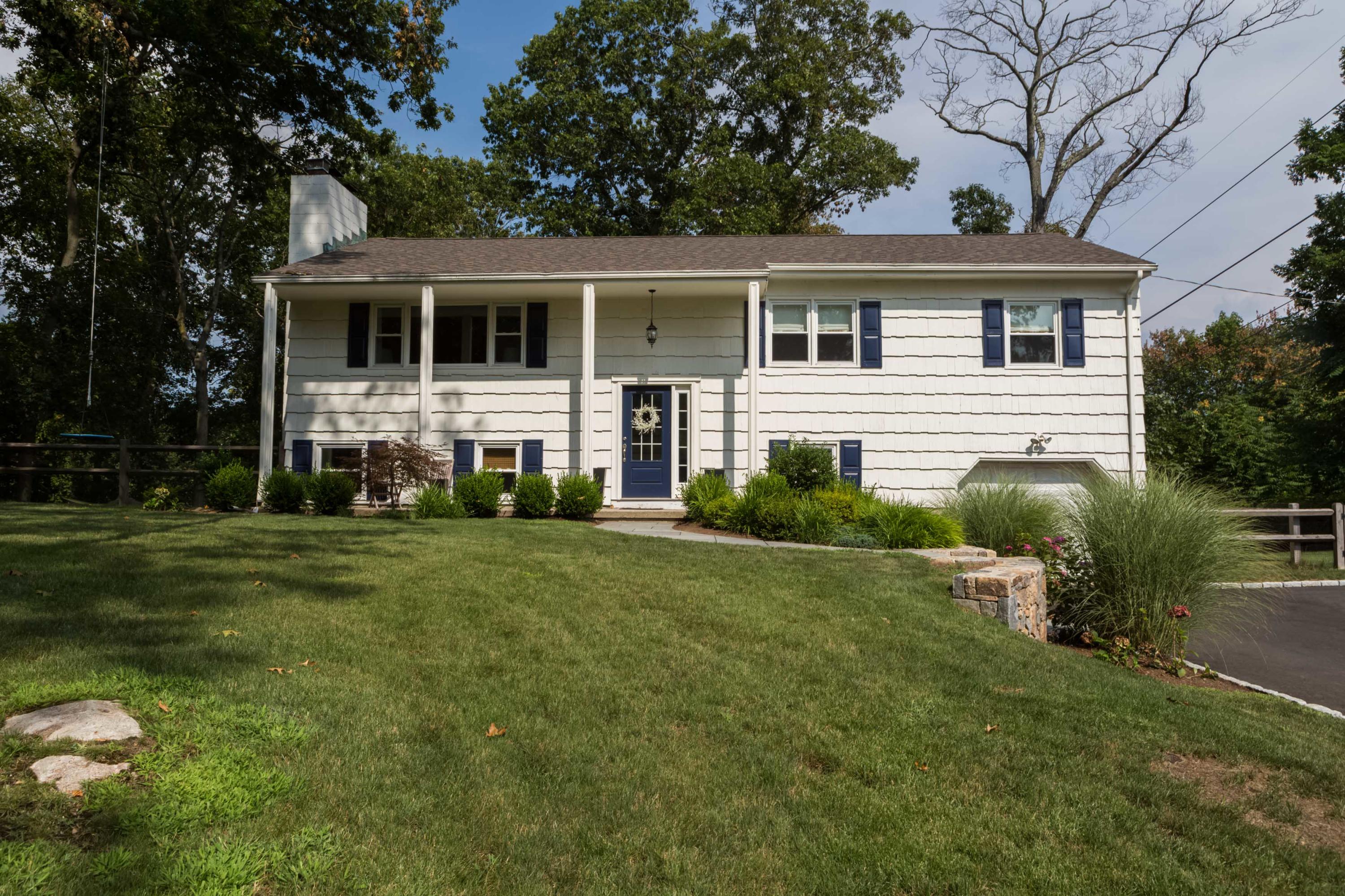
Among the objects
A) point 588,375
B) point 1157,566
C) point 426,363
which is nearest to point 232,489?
point 426,363

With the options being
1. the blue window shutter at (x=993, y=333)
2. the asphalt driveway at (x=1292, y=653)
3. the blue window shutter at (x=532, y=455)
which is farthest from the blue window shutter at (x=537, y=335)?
the asphalt driveway at (x=1292, y=653)

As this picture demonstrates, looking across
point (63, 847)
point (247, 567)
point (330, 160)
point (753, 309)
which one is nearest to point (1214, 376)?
point (753, 309)

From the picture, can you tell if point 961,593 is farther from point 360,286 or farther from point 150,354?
point 150,354

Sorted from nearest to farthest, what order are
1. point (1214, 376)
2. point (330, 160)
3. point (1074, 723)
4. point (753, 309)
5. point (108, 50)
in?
point (1074, 723)
point (108, 50)
point (753, 309)
point (330, 160)
point (1214, 376)

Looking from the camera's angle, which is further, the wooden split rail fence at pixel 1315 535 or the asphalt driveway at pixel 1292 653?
the wooden split rail fence at pixel 1315 535

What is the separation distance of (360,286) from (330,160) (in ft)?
13.1

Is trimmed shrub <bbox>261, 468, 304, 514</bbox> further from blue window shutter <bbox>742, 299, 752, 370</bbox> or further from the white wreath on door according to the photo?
blue window shutter <bbox>742, 299, 752, 370</bbox>

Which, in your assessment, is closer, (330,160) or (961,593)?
(961,593)

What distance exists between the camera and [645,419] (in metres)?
14.5

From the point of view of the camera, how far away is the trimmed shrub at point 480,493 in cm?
1254

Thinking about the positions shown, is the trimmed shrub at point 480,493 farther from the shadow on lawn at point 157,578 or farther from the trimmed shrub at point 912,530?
the trimmed shrub at point 912,530

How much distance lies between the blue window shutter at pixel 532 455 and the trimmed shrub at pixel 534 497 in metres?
1.75

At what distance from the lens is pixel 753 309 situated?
13.6 meters

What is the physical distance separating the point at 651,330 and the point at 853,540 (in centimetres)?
599
